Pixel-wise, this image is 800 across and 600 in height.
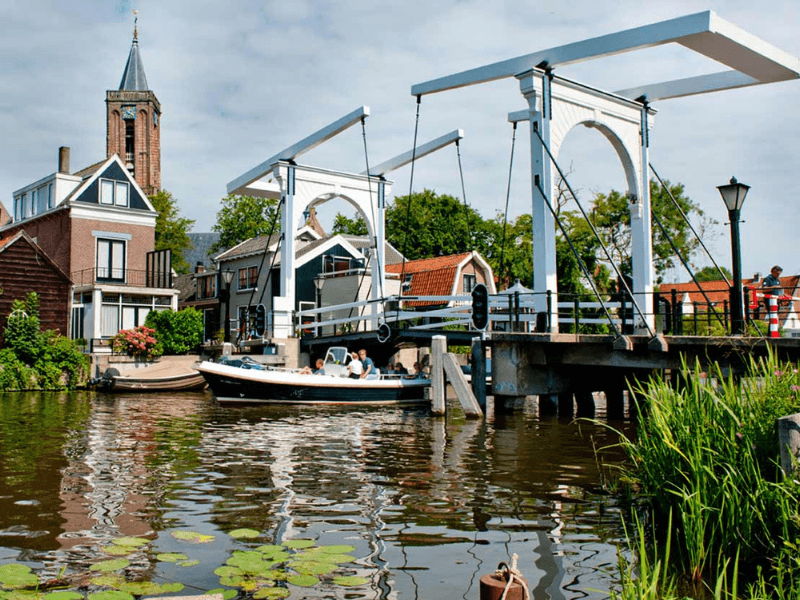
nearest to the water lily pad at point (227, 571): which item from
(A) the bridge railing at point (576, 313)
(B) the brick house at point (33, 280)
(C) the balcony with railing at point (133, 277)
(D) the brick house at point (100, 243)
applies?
(A) the bridge railing at point (576, 313)

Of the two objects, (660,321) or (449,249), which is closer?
(660,321)

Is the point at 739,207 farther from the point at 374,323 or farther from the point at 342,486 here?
the point at 374,323

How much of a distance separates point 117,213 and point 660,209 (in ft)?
83.1

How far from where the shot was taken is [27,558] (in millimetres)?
4574

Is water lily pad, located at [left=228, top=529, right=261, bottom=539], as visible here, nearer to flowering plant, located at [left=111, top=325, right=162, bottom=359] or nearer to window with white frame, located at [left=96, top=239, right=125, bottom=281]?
flowering plant, located at [left=111, top=325, right=162, bottom=359]

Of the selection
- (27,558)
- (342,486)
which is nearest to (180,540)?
(27,558)

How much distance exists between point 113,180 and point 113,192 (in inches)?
20.2

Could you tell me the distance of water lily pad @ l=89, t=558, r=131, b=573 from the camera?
4297 mm

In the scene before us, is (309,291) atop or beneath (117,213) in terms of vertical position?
beneath

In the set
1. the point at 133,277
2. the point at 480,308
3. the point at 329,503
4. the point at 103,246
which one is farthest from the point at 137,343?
the point at 329,503

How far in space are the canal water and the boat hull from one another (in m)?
3.64

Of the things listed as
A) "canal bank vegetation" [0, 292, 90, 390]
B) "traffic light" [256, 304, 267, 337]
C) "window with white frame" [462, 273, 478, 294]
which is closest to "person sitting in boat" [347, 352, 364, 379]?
"traffic light" [256, 304, 267, 337]

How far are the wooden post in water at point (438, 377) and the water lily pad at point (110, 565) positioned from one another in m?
10.0

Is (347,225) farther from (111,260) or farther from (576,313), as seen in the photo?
(576,313)
